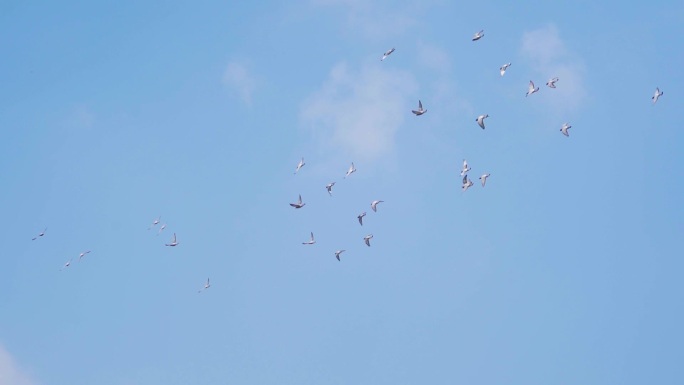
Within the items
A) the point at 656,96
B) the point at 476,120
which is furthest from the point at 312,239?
the point at 656,96

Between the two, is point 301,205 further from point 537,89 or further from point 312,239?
point 537,89

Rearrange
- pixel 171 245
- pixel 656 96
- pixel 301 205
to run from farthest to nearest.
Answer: pixel 171 245, pixel 301 205, pixel 656 96

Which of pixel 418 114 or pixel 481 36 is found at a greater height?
pixel 481 36

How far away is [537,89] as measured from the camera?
70188 mm

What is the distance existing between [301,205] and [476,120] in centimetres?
1482

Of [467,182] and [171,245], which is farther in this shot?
[171,245]

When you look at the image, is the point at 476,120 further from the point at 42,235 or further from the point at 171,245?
the point at 42,235

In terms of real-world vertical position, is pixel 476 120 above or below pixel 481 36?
below

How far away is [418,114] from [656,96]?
16705 millimetres

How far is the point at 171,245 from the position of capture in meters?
77.8

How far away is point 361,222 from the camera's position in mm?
73438

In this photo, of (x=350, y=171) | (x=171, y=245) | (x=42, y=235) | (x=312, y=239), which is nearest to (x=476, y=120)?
(x=350, y=171)

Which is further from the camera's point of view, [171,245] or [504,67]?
[171,245]

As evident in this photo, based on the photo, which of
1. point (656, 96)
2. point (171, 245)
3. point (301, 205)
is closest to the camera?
point (656, 96)
